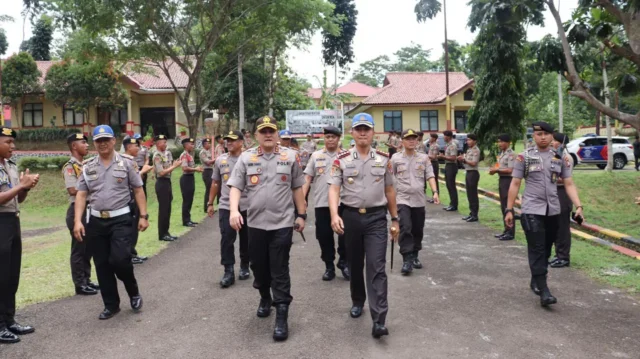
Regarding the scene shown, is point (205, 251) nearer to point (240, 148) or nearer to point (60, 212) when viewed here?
point (240, 148)

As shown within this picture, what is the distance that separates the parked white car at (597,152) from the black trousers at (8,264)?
2351 centimetres

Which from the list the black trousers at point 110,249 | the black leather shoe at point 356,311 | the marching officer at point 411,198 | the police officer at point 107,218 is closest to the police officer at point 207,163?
the marching officer at point 411,198

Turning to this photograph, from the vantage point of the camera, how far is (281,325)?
15.8 ft

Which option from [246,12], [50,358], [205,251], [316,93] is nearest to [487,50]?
[246,12]

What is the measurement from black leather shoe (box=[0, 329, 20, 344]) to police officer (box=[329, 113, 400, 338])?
3093 mm

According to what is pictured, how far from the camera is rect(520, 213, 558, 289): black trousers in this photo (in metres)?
5.75

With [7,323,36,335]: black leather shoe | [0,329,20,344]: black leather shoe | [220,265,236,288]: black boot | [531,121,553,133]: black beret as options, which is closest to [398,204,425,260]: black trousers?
[531,121,553,133]: black beret

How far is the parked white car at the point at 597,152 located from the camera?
2370cm

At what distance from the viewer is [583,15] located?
34.9 ft

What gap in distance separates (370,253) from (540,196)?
7.28 feet

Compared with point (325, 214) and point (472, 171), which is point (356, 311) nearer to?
point (325, 214)

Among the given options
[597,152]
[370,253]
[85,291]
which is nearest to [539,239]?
[370,253]

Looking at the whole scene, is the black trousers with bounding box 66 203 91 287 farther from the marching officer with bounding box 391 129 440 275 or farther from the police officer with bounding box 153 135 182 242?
the marching officer with bounding box 391 129 440 275

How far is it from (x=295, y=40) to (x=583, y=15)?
2035 cm
